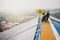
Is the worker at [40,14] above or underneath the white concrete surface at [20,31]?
above

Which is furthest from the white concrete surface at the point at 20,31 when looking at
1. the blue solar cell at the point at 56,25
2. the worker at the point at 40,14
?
the blue solar cell at the point at 56,25

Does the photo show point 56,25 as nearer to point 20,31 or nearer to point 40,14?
point 40,14

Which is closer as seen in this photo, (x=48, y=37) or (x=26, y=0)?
(x=48, y=37)

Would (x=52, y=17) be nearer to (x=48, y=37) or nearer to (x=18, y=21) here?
(x=48, y=37)

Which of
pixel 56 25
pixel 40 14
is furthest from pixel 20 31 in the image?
pixel 56 25

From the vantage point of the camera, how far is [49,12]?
1.54 metres

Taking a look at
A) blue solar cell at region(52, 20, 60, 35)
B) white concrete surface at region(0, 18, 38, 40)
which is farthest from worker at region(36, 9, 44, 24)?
blue solar cell at region(52, 20, 60, 35)

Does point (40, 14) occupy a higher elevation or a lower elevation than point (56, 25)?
higher

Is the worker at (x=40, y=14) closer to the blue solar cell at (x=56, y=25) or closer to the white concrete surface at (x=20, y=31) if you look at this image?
the white concrete surface at (x=20, y=31)

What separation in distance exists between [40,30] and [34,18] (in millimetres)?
170

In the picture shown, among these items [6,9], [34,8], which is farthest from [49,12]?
[6,9]

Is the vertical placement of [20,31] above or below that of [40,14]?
below

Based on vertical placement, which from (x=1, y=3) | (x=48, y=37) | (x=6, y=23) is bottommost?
(x=48, y=37)

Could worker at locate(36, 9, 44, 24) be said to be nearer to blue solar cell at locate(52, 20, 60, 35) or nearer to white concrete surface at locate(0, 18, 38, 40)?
white concrete surface at locate(0, 18, 38, 40)
